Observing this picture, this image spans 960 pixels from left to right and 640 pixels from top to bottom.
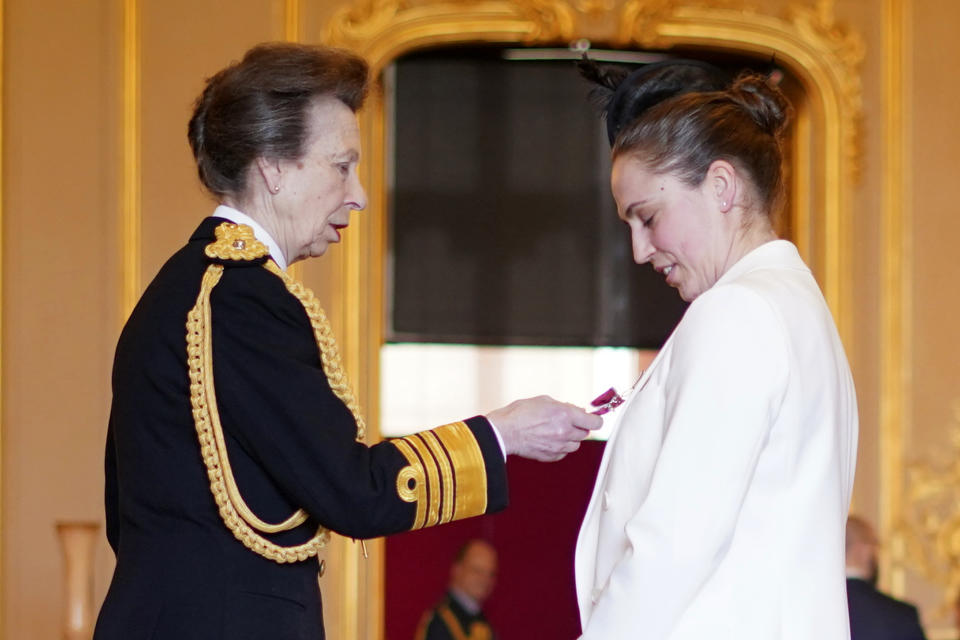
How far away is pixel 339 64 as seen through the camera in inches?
81.2

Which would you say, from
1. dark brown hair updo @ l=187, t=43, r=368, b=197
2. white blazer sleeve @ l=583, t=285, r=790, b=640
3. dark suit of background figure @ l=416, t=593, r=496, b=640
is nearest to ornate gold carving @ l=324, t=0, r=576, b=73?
dark suit of background figure @ l=416, t=593, r=496, b=640

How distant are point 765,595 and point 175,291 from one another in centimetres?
92

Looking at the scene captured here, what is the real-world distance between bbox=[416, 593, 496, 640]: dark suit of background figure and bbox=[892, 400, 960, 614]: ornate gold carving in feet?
5.80

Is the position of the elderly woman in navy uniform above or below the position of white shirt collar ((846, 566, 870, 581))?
above

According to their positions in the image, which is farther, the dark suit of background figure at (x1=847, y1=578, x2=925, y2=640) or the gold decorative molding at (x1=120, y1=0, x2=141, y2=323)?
the gold decorative molding at (x1=120, y1=0, x2=141, y2=323)

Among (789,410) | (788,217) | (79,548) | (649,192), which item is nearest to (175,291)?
(649,192)

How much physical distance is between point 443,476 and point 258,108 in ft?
1.97

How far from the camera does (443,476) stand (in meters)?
1.95

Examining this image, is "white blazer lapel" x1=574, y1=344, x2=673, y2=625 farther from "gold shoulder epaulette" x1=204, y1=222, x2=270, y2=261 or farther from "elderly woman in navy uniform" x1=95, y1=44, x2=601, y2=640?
"gold shoulder epaulette" x1=204, y1=222, x2=270, y2=261

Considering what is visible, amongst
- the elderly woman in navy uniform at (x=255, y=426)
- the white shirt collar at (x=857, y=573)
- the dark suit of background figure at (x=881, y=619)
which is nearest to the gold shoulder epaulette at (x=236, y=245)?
the elderly woman in navy uniform at (x=255, y=426)

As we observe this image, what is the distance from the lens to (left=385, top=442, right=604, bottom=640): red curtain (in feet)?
21.0

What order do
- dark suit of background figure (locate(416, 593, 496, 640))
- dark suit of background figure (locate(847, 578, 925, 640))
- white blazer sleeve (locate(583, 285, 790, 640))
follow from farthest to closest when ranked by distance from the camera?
dark suit of background figure (locate(416, 593, 496, 640))
dark suit of background figure (locate(847, 578, 925, 640))
white blazer sleeve (locate(583, 285, 790, 640))

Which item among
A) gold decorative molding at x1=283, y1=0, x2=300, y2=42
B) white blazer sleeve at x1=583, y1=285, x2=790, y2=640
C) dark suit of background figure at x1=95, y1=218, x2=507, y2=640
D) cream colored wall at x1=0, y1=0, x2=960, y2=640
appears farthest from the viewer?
gold decorative molding at x1=283, y1=0, x2=300, y2=42

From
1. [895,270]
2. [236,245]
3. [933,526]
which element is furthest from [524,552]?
[236,245]
